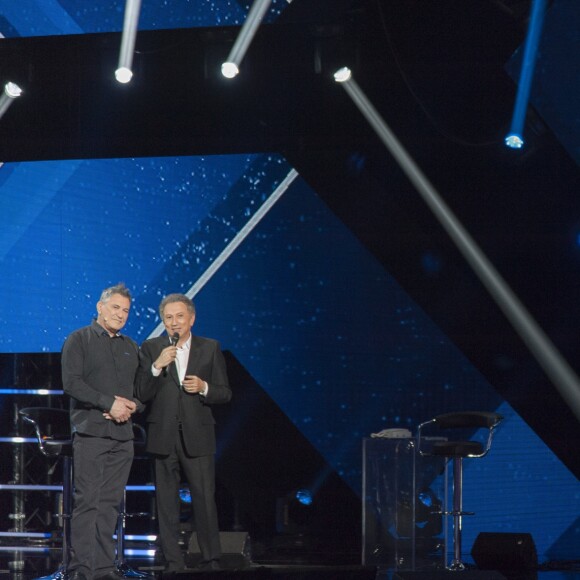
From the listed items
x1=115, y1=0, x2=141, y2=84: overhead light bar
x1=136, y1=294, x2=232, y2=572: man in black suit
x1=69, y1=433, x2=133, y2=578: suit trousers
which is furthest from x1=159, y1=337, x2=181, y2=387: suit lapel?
x1=115, y1=0, x2=141, y2=84: overhead light bar

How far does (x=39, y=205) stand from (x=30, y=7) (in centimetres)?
142

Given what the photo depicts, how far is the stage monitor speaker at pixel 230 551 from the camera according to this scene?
5.42 meters

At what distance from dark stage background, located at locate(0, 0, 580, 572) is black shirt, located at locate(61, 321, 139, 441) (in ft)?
4.97

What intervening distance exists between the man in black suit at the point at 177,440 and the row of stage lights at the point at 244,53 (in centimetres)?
185

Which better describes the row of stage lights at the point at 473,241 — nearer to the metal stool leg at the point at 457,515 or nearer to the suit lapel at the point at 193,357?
the metal stool leg at the point at 457,515

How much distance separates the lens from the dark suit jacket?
5.03 meters

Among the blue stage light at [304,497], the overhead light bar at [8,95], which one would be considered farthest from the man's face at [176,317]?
the overhead light bar at [8,95]

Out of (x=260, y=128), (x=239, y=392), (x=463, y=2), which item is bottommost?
(x=239, y=392)

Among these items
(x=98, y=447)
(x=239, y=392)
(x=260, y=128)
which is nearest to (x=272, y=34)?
(x=260, y=128)

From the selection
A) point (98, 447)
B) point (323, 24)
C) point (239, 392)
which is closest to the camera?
point (98, 447)

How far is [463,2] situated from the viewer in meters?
6.41

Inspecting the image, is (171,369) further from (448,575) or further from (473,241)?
(473,241)

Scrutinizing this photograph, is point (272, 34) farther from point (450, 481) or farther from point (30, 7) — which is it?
point (450, 481)

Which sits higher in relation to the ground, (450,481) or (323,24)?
(323,24)
